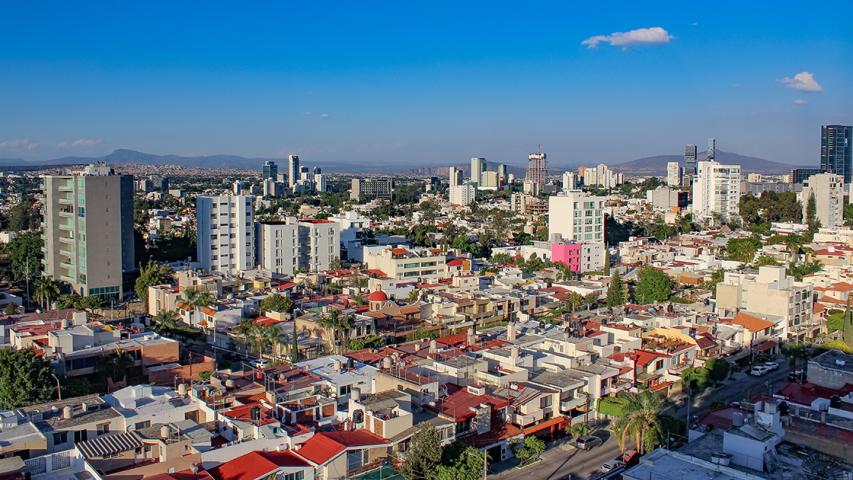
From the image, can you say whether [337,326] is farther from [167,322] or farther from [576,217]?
[576,217]

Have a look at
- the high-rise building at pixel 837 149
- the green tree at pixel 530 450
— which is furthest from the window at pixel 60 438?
the high-rise building at pixel 837 149

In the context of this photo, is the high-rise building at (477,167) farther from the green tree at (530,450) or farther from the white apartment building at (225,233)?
the green tree at (530,450)

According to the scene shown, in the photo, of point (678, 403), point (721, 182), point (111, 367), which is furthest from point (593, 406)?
point (721, 182)

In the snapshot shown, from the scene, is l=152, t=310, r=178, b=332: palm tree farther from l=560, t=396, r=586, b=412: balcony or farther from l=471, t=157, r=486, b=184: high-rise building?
l=471, t=157, r=486, b=184: high-rise building

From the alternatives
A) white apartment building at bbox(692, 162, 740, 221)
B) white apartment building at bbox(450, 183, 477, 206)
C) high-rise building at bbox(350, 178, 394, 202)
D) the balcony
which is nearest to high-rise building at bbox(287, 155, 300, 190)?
high-rise building at bbox(350, 178, 394, 202)

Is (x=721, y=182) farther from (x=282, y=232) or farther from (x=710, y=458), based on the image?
(x=710, y=458)

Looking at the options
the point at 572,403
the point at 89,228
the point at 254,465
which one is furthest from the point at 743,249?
the point at 254,465
